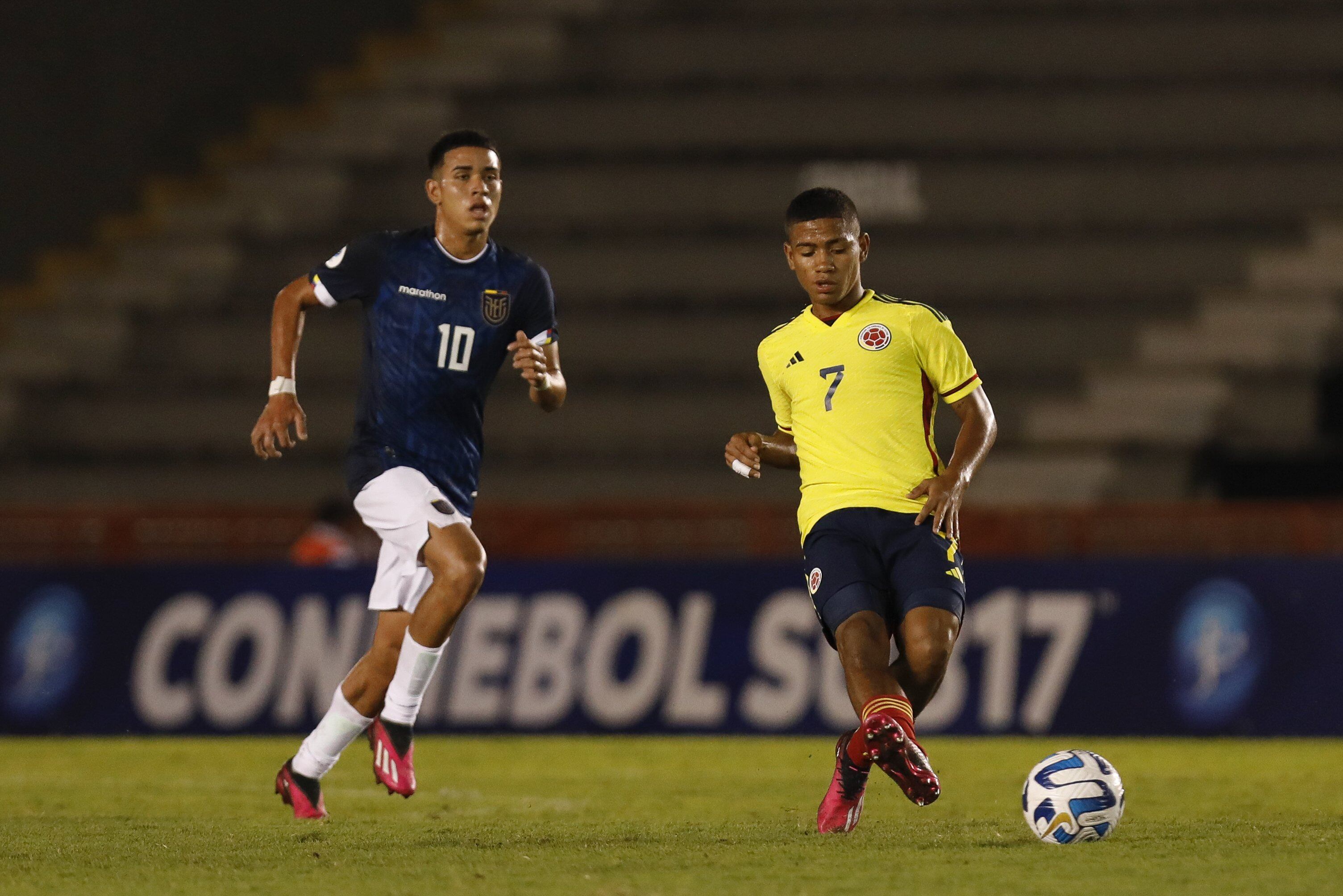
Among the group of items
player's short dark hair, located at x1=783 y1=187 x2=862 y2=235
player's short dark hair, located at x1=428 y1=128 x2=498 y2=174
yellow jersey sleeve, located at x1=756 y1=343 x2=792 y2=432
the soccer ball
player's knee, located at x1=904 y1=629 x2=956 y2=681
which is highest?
player's short dark hair, located at x1=428 y1=128 x2=498 y2=174

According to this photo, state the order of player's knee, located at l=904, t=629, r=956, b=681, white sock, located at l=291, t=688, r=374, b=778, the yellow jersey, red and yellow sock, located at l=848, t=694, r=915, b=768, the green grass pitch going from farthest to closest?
white sock, located at l=291, t=688, r=374, b=778 → the yellow jersey → player's knee, located at l=904, t=629, r=956, b=681 → red and yellow sock, located at l=848, t=694, r=915, b=768 → the green grass pitch

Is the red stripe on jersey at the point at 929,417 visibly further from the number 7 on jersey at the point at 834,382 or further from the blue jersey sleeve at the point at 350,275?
the blue jersey sleeve at the point at 350,275

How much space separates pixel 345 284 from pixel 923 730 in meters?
5.27

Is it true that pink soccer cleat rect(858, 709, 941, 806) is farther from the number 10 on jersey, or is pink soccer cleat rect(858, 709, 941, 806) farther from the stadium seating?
the stadium seating

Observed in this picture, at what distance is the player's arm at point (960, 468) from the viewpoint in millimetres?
5699

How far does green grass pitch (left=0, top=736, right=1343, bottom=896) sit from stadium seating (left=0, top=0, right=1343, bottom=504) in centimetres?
793

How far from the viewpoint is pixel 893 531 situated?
19.1 ft

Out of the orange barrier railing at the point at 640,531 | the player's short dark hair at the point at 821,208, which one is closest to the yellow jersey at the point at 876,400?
the player's short dark hair at the point at 821,208

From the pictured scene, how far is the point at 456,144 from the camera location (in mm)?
6617

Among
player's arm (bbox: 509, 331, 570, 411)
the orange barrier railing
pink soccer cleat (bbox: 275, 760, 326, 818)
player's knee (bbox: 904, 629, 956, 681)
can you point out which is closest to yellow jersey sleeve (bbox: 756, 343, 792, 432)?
player's arm (bbox: 509, 331, 570, 411)

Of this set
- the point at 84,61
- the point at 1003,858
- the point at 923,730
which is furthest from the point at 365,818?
the point at 84,61

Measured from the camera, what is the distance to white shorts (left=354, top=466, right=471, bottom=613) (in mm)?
6383

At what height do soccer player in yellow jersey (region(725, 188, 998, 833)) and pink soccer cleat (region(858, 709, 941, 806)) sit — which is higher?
soccer player in yellow jersey (region(725, 188, 998, 833))

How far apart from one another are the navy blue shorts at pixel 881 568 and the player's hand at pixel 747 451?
0.28m
